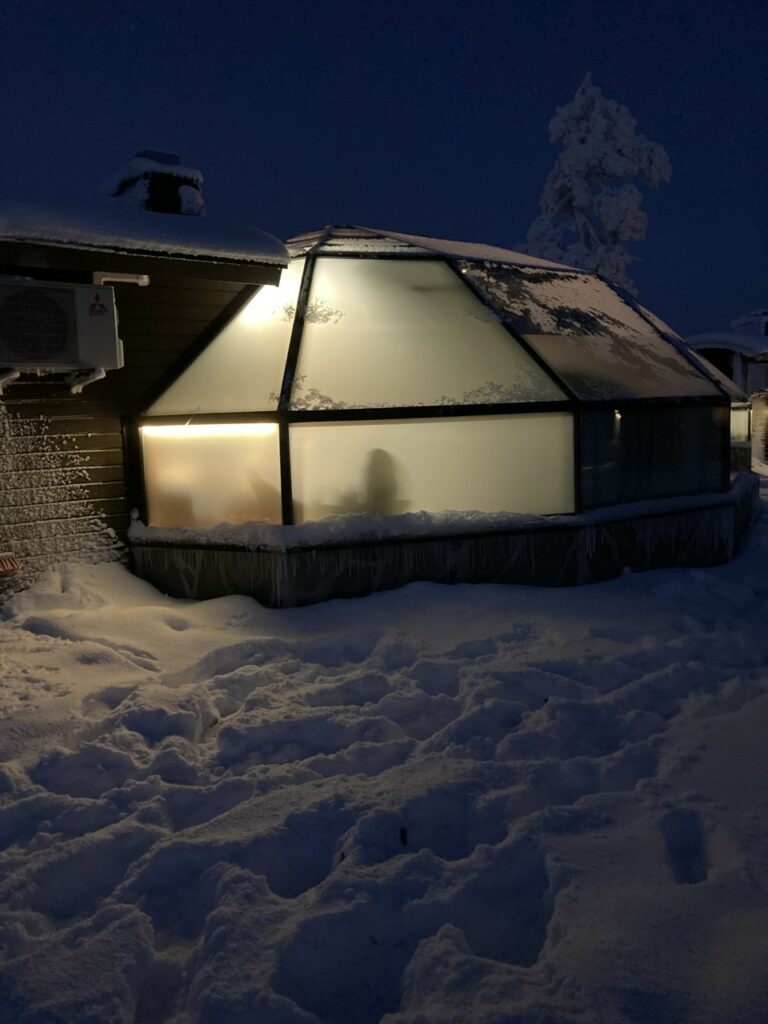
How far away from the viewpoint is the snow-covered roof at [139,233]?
227 inches

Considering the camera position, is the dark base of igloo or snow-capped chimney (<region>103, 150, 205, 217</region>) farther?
snow-capped chimney (<region>103, 150, 205, 217</region>)

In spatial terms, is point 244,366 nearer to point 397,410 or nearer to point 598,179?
point 397,410

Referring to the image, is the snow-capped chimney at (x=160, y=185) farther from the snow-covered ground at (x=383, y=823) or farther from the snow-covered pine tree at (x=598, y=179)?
the snow-covered pine tree at (x=598, y=179)

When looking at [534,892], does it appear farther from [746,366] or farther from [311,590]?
[746,366]

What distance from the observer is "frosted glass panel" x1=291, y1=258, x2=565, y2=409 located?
7016mm

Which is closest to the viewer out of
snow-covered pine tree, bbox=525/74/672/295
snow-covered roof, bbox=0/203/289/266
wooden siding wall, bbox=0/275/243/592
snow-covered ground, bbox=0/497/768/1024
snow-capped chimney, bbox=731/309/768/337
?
snow-covered ground, bbox=0/497/768/1024

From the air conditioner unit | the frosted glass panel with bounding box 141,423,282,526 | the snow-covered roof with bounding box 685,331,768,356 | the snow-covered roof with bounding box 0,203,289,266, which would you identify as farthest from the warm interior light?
the snow-covered roof with bounding box 685,331,768,356

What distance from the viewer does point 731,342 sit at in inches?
948

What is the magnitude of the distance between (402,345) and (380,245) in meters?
1.85

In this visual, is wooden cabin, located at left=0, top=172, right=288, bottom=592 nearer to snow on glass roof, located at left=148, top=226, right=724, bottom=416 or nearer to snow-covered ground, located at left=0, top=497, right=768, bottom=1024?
snow on glass roof, located at left=148, top=226, right=724, bottom=416

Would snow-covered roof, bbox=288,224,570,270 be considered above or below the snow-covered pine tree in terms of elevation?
below

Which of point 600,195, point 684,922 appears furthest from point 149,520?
point 600,195

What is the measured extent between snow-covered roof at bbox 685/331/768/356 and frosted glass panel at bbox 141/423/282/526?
2051 cm

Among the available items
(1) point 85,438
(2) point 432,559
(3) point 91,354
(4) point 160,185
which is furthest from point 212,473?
(4) point 160,185
